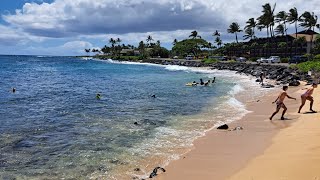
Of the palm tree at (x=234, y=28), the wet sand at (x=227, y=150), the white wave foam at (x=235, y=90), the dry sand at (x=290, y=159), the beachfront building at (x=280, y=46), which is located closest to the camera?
the dry sand at (x=290, y=159)

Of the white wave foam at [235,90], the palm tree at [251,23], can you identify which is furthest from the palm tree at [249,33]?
the white wave foam at [235,90]

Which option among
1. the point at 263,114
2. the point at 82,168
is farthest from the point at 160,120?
the point at 82,168

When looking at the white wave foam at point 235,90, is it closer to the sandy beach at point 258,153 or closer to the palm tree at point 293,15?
the sandy beach at point 258,153

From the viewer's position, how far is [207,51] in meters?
153

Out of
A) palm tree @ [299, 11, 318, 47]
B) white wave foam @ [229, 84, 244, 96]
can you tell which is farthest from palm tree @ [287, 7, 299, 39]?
white wave foam @ [229, 84, 244, 96]

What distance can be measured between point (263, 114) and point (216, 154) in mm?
8913

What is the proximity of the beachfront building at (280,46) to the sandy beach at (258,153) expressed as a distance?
70548 millimetres

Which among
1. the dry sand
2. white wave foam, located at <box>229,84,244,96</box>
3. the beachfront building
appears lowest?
white wave foam, located at <box>229,84,244,96</box>

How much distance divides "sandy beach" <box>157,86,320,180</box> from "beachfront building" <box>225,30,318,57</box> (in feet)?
231

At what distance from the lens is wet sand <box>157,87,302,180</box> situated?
412 inches

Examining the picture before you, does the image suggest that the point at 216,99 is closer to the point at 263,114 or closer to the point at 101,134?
the point at 263,114

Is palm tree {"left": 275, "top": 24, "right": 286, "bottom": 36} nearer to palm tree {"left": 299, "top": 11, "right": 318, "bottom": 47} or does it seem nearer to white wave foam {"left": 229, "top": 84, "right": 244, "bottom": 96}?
palm tree {"left": 299, "top": 11, "right": 318, "bottom": 47}

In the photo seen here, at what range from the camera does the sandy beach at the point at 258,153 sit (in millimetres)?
9641

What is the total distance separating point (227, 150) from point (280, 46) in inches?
3156
